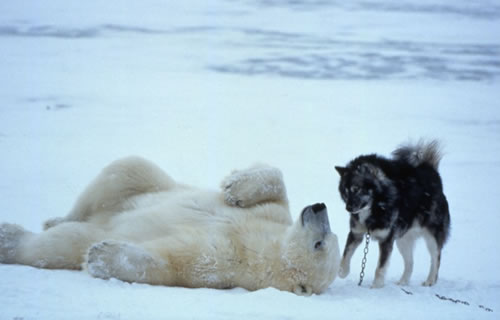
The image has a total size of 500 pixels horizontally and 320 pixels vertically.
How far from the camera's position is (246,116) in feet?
31.3

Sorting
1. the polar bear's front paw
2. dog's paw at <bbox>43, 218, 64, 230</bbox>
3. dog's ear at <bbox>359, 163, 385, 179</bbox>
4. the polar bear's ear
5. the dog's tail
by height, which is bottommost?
the polar bear's front paw

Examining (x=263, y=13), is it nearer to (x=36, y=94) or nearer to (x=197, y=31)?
(x=197, y=31)

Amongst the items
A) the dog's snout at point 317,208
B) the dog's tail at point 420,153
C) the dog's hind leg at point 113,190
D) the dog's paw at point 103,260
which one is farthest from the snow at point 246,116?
the dog's tail at point 420,153

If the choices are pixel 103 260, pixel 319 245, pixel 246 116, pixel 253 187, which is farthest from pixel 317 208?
pixel 246 116

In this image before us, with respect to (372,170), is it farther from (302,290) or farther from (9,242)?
(9,242)

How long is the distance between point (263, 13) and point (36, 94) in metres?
10.7

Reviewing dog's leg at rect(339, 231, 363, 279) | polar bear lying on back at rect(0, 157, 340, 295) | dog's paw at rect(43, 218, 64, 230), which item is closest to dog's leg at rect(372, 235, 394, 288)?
dog's leg at rect(339, 231, 363, 279)

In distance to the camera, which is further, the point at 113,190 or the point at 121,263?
the point at 113,190

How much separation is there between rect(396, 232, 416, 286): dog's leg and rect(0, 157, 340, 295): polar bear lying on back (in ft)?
4.10

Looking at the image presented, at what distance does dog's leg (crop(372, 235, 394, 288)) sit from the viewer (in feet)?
14.7

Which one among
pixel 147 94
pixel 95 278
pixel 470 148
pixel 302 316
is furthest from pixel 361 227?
pixel 147 94

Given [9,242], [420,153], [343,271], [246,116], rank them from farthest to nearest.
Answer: [246,116], [420,153], [343,271], [9,242]

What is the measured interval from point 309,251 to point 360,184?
1.21 metres

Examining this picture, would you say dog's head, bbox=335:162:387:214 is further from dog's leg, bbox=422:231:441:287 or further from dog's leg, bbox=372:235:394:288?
dog's leg, bbox=422:231:441:287
